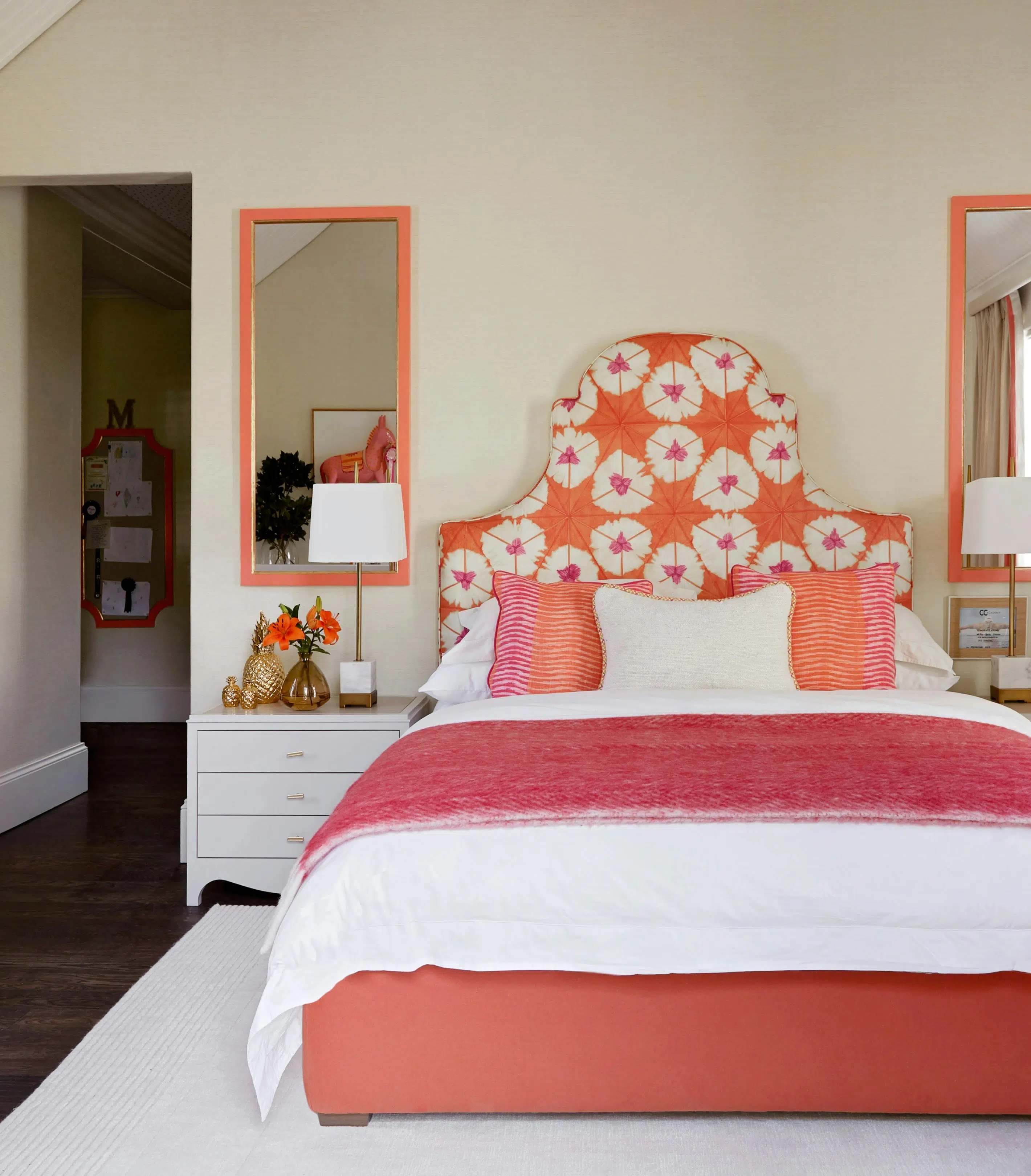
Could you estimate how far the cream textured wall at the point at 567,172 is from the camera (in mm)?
3322

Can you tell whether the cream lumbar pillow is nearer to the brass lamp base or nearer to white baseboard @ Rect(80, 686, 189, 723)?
the brass lamp base

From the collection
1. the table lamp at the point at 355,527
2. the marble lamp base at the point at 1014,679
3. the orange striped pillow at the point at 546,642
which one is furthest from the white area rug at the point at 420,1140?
the marble lamp base at the point at 1014,679

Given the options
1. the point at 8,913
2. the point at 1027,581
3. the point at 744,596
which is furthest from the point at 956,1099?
the point at 8,913

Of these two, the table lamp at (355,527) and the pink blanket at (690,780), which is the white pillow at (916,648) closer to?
the pink blanket at (690,780)

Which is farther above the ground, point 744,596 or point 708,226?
point 708,226

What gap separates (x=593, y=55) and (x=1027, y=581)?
7.77 ft

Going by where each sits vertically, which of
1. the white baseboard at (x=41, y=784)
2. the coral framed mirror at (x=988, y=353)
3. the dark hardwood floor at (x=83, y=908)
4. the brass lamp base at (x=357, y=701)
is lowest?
the dark hardwood floor at (x=83, y=908)

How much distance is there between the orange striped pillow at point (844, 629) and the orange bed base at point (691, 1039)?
1.19 m

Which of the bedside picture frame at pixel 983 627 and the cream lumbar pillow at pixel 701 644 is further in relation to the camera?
the bedside picture frame at pixel 983 627

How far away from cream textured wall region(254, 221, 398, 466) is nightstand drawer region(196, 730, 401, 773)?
982 mm

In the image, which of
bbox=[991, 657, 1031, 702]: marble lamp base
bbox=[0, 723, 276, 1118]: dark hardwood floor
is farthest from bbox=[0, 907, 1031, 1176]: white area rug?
bbox=[991, 657, 1031, 702]: marble lamp base

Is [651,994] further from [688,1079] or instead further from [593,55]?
[593,55]

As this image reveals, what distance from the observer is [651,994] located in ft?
5.28

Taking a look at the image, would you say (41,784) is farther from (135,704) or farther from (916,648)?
(916,648)
